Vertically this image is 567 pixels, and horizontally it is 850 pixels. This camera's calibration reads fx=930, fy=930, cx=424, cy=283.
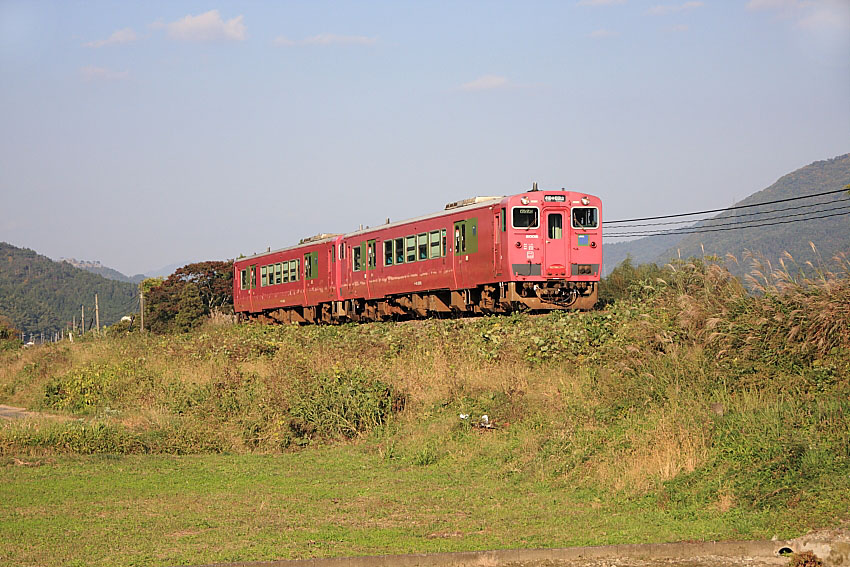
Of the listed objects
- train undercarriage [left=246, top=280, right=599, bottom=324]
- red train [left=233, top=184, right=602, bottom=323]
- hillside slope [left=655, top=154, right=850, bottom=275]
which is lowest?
train undercarriage [left=246, top=280, right=599, bottom=324]

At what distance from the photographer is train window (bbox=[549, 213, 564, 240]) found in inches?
908

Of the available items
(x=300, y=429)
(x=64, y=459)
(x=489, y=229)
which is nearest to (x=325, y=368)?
(x=300, y=429)

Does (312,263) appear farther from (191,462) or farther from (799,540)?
(799,540)

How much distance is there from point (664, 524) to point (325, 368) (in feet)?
27.6

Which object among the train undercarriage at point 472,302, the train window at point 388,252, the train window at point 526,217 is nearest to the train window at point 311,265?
the train undercarriage at point 472,302

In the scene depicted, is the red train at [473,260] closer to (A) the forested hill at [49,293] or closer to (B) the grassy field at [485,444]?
(B) the grassy field at [485,444]

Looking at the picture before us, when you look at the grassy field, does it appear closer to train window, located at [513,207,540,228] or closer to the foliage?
train window, located at [513,207,540,228]

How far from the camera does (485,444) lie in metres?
12.5

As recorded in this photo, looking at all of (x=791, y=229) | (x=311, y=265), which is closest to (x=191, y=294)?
(x=311, y=265)

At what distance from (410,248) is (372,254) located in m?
2.71

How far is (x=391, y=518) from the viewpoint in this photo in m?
9.44

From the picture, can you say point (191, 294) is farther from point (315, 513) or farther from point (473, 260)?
point (315, 513)

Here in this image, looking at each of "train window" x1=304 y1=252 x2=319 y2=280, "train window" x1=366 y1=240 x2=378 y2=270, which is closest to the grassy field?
"train window" x1=366 y1=240 x2=378 y2=270

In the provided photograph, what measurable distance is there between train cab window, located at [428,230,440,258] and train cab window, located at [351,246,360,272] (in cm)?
501
